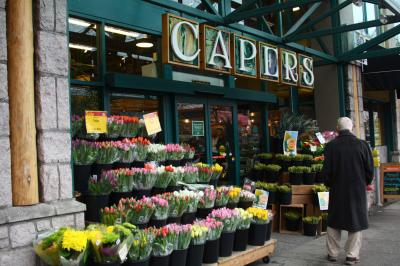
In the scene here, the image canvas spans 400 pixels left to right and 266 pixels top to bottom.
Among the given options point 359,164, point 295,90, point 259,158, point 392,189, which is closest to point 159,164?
point 359,164

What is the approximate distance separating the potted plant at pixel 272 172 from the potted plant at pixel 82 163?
4.10 meters

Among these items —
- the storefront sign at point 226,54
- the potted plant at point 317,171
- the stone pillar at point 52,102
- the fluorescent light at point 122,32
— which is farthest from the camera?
the potted plant at point 317,171

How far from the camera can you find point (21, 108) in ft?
12.3

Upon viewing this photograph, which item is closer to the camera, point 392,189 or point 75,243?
point 75,243

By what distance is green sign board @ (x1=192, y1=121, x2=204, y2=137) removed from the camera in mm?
7746

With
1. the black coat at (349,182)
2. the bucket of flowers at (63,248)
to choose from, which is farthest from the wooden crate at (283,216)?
the bucket of flowers at (63,248)

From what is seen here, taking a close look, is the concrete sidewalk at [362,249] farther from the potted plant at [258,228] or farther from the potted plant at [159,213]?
the potted plant at [159,213]

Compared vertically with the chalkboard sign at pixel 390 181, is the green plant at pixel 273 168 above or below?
above

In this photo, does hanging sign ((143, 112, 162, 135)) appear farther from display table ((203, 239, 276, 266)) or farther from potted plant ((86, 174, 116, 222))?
display table ((203, 239, 276, 266))

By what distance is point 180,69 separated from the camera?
772cm

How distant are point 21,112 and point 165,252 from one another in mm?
1772

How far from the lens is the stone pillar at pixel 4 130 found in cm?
361

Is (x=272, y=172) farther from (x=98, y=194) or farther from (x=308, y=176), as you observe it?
(x=98, y=194)

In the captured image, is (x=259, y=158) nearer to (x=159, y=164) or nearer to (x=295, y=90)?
(x=295, y=90)
